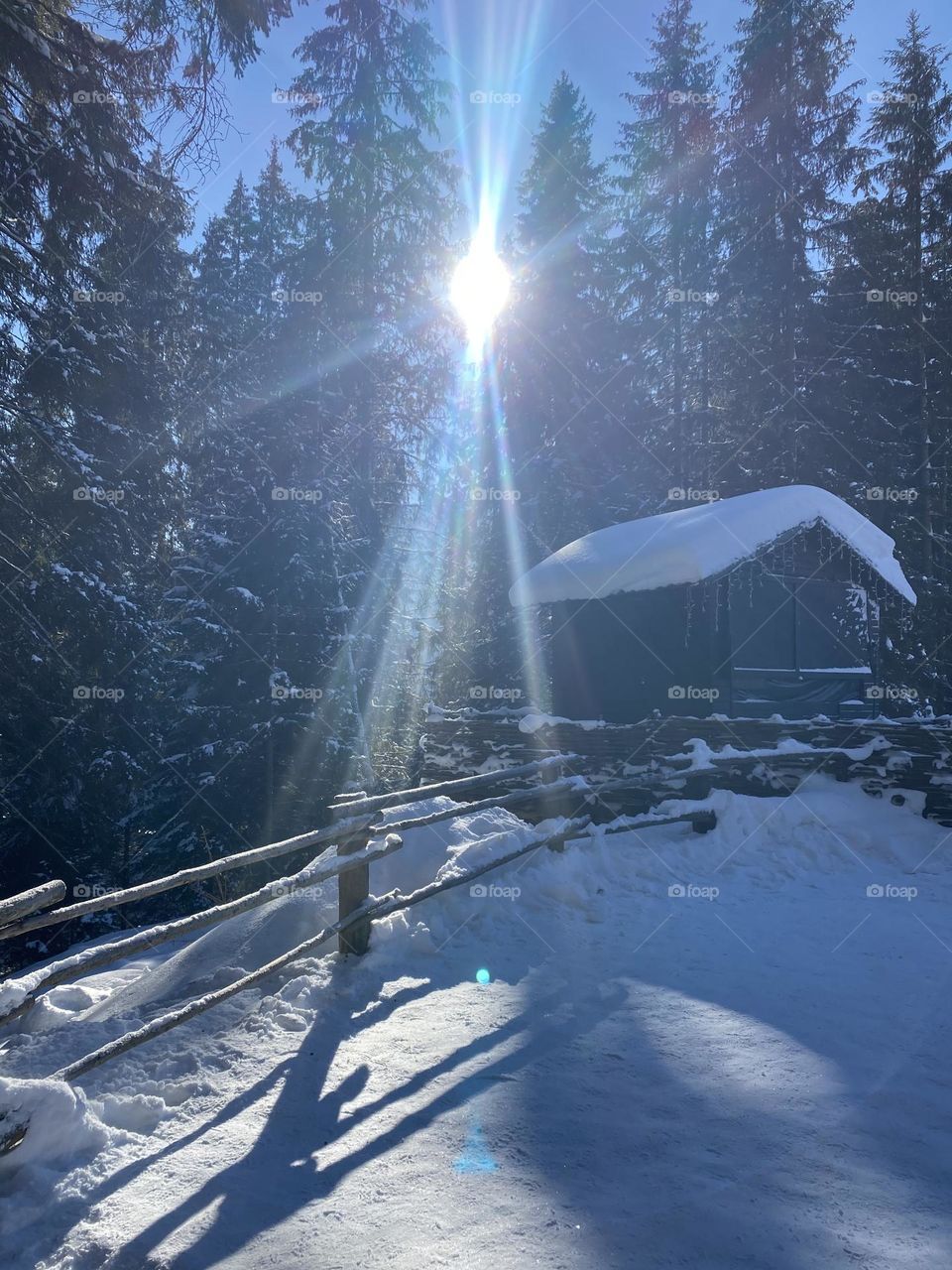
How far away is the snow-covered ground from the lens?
3043 mm

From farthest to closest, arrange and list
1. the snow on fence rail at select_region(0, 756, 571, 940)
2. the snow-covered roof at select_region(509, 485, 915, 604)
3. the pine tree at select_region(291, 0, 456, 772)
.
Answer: the pine tree at select_region(291, 0, 456, 772) < the snow-covered roof at select_region(509, 485, 915, 604) < the snow on fence rail at select_region(0, 756, 571, 940)

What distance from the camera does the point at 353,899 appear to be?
19.3 ft

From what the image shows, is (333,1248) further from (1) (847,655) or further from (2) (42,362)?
(1) (847,655)

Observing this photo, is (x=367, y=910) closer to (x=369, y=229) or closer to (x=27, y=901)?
(x=27, y=901)

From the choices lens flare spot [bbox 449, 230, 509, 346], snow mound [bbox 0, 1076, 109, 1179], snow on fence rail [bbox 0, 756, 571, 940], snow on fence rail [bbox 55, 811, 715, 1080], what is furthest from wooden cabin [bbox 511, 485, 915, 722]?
snow mound [bbox 0, 1076, 109, 1179]

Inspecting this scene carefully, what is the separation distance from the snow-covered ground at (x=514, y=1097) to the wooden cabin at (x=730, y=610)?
6959mm

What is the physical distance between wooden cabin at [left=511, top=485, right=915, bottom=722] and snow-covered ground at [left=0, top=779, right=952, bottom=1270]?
696 cm

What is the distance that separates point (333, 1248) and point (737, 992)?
10.9 ft

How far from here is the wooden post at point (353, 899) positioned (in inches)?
229

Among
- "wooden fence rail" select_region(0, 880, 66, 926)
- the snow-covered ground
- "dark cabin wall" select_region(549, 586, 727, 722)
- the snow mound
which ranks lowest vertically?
the snow-covered ground

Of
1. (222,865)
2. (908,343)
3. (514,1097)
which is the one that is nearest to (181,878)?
(222,865)

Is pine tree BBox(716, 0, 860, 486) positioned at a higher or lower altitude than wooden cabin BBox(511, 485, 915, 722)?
higher

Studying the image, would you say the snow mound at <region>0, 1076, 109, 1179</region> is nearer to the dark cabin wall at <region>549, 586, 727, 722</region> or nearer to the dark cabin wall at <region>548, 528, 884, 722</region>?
the dark cabin wall at <region>549, 586, 727, 722</region>

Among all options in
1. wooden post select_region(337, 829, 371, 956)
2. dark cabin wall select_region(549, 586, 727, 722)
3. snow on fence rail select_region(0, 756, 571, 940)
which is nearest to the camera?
snow on fence rail select_region(0, 756, 571, 940)
